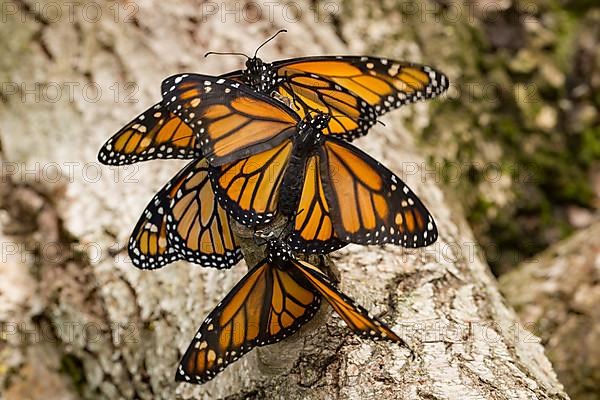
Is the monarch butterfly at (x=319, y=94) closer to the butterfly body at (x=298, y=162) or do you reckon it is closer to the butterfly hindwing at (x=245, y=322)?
the butterfly body at (x=298, y=162)

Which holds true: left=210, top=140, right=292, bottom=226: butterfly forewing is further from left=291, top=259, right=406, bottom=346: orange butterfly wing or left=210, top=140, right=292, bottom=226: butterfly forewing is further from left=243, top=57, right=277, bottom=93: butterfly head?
left=243, top=57, right=277, bottom=93: butterfly head

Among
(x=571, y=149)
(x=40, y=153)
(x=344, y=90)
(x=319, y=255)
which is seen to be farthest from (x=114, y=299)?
(x=571, y=149)

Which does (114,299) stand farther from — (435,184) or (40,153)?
(435,184)

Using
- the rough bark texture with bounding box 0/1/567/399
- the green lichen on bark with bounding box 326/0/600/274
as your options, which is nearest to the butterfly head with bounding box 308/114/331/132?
the rough bark texture with bounding box 0/1/567/399

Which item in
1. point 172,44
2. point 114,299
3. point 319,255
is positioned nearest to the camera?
point 319,255

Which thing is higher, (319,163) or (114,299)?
(114,299)

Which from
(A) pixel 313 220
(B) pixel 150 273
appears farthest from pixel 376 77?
(B) pixel 150 273
